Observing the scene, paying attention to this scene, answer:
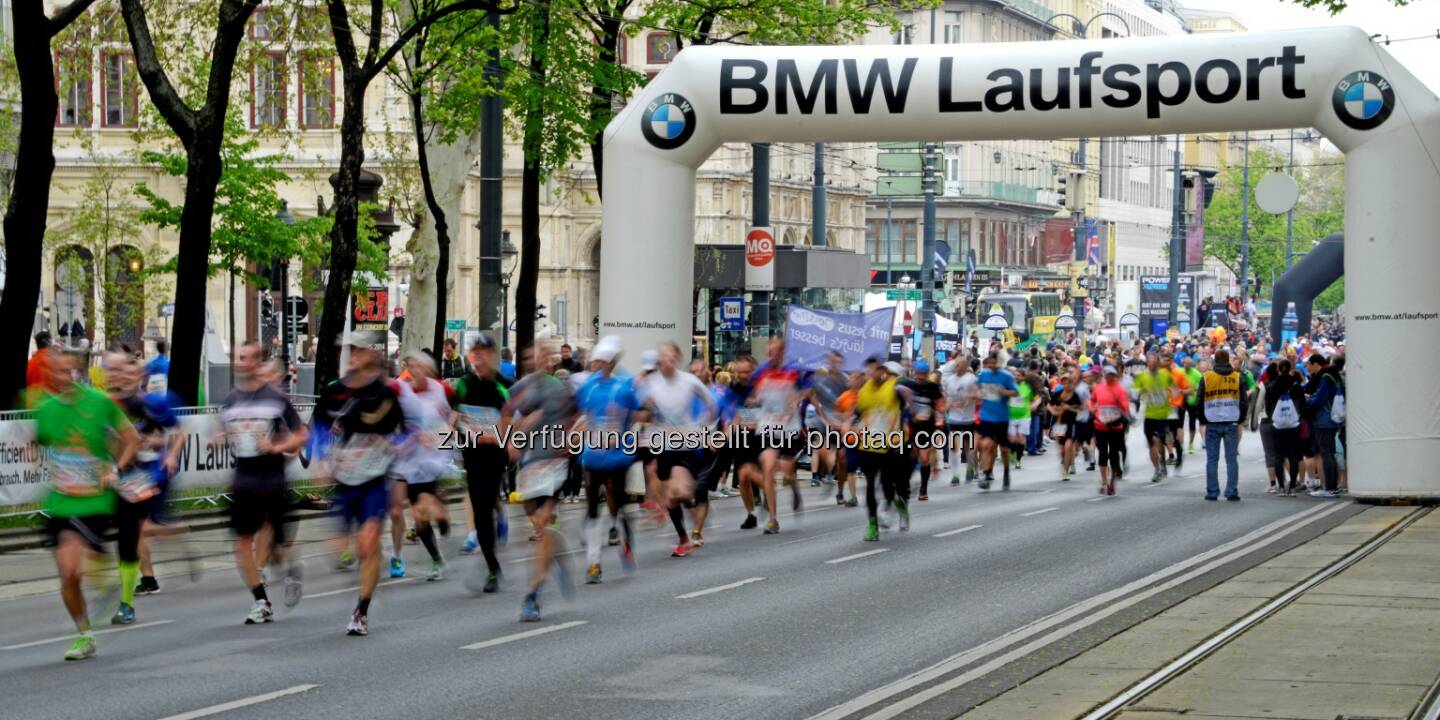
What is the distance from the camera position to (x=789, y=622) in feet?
44.4

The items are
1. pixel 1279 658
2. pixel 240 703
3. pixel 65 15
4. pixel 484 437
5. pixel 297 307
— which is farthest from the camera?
pixel 297 307

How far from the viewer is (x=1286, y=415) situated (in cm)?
2580

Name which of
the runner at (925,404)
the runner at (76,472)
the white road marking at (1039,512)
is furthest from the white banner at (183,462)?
the white road marking at (1039,512)

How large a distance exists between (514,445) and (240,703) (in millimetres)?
3973

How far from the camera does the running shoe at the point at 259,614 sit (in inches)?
530

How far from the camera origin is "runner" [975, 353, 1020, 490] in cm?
2727

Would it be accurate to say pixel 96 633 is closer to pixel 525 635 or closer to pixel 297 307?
pixel 525 635

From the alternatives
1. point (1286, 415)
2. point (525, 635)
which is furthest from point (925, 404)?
point (525, 635)

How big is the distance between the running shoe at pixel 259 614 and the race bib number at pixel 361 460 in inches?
42.1

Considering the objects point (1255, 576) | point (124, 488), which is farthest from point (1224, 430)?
point (124, 488)

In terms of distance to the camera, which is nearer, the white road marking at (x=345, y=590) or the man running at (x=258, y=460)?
the man running at (x=258, y=460)

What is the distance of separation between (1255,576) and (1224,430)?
9097 mm

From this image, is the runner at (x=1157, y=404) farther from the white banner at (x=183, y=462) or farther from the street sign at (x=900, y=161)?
the street sign at (x=900, y=161)

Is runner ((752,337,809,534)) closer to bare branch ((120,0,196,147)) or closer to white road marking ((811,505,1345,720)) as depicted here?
white road marking ((811,505,1345,720))
